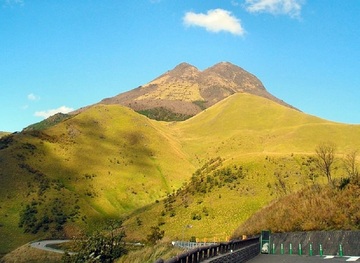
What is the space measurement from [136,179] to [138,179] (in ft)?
2.68

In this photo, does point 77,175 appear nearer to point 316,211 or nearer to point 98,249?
point 98,249

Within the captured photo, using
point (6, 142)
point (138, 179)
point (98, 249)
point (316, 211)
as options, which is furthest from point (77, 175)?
point (316, 211)

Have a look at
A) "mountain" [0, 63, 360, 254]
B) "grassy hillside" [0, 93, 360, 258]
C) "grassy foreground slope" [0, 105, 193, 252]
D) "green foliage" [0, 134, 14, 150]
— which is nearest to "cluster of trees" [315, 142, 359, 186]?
"grassy hillside" [0, 93, 360, 258]

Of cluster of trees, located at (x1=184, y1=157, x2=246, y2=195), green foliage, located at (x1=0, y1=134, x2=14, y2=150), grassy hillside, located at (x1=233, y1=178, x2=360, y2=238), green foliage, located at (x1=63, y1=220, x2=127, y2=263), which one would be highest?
green foliage, located at (x1=0, y1=134, x2=14, y2=150)

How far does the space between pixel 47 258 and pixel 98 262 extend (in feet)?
104

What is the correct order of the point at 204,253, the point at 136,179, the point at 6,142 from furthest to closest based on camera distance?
the point at 136,179 → the point at 6,142 → the point at 204,253

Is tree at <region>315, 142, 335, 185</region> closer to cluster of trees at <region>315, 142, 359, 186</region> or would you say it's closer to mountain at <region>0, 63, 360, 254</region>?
cluster of trees at <region>315, 142, 359, 186</region>

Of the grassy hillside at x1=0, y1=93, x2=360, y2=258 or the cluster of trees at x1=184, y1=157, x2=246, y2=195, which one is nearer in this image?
the grassy hillside at x1=0, y1=93, x2=360, y2=258

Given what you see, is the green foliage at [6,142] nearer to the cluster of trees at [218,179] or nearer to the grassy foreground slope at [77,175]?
the grassy foreground slope at [77,175]

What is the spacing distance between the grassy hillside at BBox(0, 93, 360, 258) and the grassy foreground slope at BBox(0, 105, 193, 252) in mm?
326

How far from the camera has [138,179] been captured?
158375mm

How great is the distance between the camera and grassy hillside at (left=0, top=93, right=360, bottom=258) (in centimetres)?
10161

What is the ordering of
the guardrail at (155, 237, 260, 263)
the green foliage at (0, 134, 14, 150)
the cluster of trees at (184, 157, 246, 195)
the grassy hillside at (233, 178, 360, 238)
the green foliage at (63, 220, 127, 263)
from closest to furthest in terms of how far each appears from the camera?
the guardrail at (155, 237, 260, 263), the grassy hillside at (233, 178, 360, 238), the green foliage at (63, 220, 127, 263), the cluster of trees at (184, 157, 246, 195), the green foliage at (0, 134, 14, 150)

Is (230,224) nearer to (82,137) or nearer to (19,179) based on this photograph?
(19,179)
